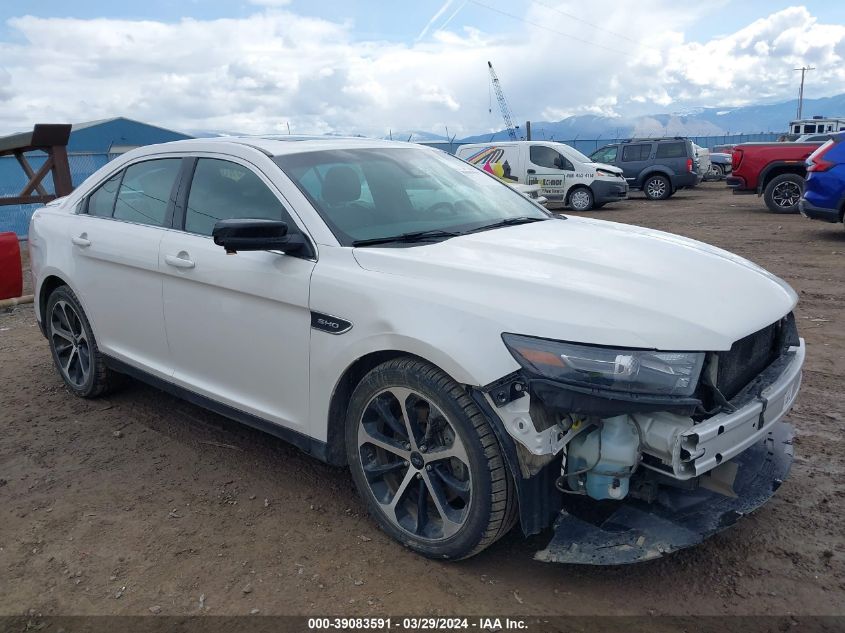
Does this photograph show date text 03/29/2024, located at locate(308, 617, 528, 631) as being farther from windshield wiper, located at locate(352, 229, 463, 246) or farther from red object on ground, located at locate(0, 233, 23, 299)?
red object on ground, located at locate(0, 233, 23, 299)

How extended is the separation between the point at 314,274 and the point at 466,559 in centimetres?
134

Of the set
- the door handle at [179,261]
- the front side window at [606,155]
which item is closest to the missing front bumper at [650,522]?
the door handle at [179,261]

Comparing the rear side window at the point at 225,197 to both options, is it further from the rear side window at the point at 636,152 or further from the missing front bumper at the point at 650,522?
the rear side window at the point at 636,152

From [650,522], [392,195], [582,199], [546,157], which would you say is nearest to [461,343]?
[650,522]

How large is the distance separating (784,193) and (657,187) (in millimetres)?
6602

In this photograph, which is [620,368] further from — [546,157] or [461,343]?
[546,157]

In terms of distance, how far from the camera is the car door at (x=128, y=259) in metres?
3.91

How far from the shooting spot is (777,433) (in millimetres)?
3109

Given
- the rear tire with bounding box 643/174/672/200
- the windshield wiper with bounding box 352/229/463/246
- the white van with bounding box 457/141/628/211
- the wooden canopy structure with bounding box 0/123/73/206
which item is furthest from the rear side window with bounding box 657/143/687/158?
the windshield wiper with bounding box 352/229/463/246

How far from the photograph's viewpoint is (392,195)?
3537 millimetres

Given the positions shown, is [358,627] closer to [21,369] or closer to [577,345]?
[577,345]

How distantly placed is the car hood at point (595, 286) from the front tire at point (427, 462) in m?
0.34

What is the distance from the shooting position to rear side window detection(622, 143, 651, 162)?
2117cm

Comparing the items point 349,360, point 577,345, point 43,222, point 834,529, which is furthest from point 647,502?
point 43,222
